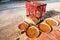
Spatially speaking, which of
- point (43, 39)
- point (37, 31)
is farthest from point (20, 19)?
point (43, 39)

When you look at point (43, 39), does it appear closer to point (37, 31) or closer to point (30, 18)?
point (37, 31)

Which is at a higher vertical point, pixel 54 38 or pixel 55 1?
pixel 55 1

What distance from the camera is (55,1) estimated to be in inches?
188

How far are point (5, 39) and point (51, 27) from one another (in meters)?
1.29

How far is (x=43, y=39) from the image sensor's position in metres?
2.25

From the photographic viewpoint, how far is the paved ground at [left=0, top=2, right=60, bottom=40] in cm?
245

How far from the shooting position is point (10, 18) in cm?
316

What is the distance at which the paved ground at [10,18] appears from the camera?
2448mm

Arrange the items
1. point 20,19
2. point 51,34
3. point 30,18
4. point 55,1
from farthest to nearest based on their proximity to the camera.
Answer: point 55,1 → point 20,19 → point 30,18 → point 51,34

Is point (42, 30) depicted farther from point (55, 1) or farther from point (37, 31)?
point (55, 1)

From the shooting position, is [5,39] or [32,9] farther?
[32,9]

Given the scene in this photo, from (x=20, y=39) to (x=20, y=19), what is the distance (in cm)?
99

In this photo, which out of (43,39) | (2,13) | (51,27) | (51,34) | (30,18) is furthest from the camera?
(2,13)

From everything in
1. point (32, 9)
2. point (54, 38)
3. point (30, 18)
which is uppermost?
point (32, 9)
